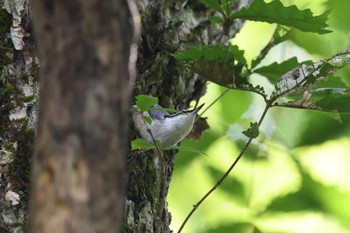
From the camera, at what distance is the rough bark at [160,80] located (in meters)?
1.46

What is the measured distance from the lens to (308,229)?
2.42 m

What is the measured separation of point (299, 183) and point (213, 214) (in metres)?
0.33

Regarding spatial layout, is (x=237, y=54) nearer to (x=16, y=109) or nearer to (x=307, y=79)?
(x=307, y=79)

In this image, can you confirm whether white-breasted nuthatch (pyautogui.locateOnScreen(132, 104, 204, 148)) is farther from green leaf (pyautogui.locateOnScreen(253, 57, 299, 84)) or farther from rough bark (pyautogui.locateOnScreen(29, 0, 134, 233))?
rough bark (pyautogui.locateOnScreen(29, 0, 134, 233))

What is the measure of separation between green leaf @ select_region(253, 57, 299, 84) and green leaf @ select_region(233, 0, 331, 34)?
0.14m

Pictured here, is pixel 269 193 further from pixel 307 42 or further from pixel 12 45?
pixel 12 45

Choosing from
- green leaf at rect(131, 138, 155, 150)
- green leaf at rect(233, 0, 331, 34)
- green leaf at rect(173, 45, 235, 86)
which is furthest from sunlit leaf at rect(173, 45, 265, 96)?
green leaf at rect(131, 138, 155, 150)

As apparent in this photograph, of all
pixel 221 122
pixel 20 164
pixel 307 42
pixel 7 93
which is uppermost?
pixel 307 42

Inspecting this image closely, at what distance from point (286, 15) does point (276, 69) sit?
0.68ft

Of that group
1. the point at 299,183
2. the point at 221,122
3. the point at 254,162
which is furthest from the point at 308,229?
the point at 221,122

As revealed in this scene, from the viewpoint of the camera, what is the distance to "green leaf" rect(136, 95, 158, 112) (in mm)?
1278

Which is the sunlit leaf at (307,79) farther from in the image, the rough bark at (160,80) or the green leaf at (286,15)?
the rough bark at (160,80)

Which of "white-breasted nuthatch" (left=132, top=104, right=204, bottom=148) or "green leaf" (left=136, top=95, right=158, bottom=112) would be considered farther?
"white-breasted nuthatch" (left=132, top=104, right=204, bottom=148)

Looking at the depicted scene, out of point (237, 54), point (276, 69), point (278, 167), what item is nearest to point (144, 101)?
point (237, 54)
